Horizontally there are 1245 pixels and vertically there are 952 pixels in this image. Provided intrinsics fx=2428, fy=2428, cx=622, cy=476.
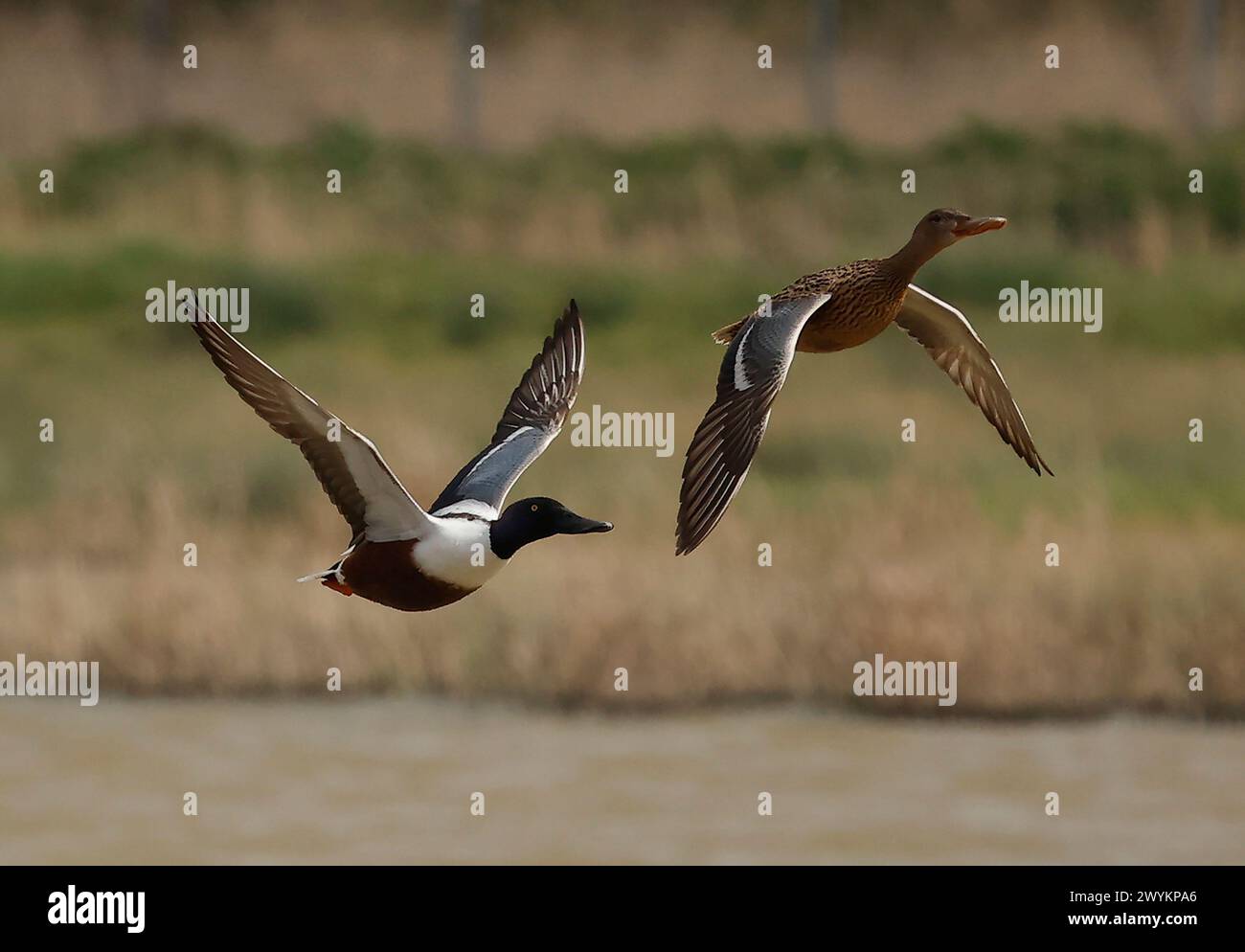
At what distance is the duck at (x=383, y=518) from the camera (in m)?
4.81

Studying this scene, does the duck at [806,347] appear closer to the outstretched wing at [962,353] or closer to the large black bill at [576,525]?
the outstretched wing at [962,353]

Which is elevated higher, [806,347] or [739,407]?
[806,347]

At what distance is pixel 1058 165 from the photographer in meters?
24.7

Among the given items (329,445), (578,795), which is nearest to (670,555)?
(578,795)

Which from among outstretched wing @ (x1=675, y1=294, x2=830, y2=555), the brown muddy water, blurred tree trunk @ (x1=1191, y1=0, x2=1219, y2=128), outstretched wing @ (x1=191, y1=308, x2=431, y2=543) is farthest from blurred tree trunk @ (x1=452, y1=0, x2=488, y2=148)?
outstretched wing @ (x1=675, y1=294, x2=830, y2=555)

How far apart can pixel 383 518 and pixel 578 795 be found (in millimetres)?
15746

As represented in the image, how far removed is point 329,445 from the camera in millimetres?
5066

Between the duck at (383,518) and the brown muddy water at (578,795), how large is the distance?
14137mm

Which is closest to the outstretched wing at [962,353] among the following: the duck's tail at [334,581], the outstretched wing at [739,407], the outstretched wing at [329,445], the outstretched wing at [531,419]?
the outstretched wing at [739,407]

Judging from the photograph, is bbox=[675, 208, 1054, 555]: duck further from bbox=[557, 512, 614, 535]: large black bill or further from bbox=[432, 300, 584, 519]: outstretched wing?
bbox=[432, 300, 584, 519]: outstretched wing

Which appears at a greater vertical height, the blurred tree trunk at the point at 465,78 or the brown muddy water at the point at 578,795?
the blurred tree trunk at the point at 465,78

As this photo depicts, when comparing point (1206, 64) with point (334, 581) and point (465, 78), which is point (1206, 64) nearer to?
point (465, 78)

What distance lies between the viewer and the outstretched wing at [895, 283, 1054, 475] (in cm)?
488
